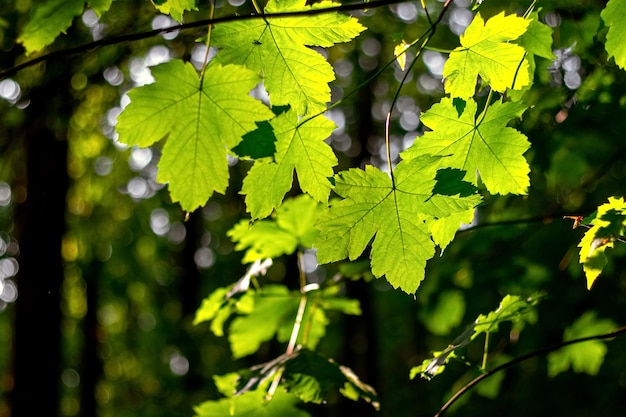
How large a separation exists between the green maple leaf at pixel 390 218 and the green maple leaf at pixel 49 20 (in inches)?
20.6

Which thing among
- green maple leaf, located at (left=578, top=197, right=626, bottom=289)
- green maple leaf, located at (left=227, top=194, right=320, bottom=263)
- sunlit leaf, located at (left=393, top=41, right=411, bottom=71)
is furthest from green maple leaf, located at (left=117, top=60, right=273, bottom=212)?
green maple leaf, located at (left=227, top=194, right=320, bottom=263)

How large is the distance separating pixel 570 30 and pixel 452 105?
1.21 meters

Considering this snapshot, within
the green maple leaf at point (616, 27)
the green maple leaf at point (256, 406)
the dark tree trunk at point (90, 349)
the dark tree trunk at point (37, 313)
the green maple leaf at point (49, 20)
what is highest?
the green maple leaf at point (49, 20)

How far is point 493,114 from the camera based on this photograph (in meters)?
1.17

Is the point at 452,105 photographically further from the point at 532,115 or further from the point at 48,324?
the point at 48,324

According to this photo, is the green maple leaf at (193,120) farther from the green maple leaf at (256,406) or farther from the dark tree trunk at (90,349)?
the dark tree trunk at (90,349)

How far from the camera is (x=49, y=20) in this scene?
930 mm

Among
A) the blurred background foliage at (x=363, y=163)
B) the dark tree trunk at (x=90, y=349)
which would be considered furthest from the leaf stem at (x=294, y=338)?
the dark tree trunk at (x=90, y=349)

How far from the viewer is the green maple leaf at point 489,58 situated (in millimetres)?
1067

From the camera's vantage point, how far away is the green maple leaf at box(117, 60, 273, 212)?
0.97 m

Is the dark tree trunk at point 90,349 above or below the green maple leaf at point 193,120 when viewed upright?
below

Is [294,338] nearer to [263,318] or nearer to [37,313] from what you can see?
[263,318]

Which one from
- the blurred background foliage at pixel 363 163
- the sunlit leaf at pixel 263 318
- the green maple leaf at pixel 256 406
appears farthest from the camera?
the blurred background foliage at pixel 363 163

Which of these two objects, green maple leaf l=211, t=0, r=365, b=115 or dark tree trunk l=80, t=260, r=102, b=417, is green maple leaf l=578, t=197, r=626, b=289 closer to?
green maple leaf l=211, t=0, r=365, b=115
